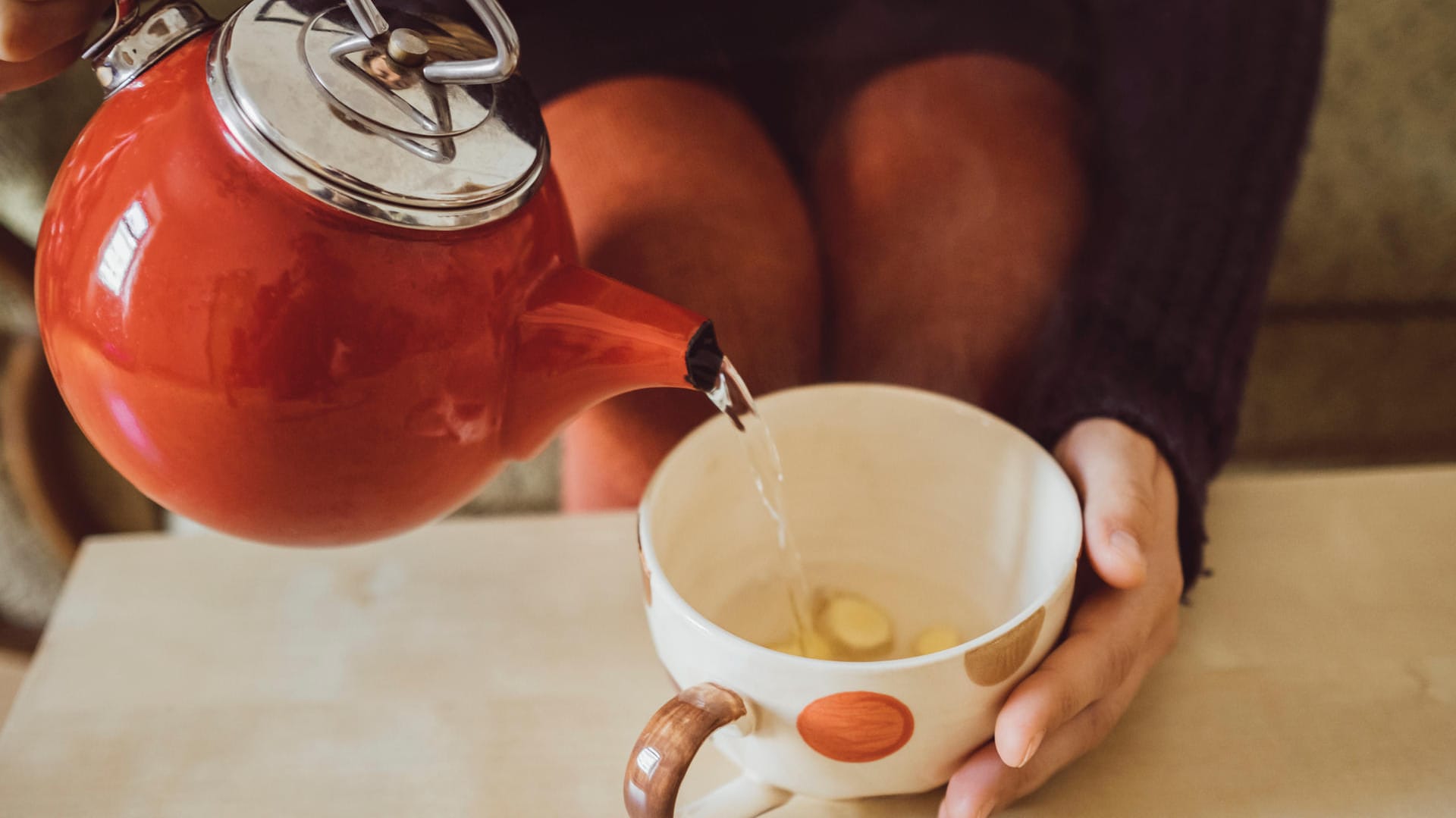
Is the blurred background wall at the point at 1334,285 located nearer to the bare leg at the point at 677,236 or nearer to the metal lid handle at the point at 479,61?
the bare leg at the point at 677,236

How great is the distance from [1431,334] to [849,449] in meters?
0.84

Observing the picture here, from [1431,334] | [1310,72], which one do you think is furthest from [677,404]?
[1431,334]

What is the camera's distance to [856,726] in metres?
0.40

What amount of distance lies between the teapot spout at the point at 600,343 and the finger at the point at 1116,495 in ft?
0.61

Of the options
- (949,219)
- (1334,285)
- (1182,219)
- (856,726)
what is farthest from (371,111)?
(1334,285)

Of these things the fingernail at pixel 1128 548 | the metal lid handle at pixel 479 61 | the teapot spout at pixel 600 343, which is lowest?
the fingernail at pixel 1128 548

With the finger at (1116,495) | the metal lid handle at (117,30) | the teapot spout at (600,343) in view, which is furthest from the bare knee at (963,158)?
the metal lid handle at (117,30)

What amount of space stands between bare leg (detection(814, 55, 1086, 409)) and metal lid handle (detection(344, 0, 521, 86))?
0.34 metres

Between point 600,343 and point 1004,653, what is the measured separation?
0.66 feet

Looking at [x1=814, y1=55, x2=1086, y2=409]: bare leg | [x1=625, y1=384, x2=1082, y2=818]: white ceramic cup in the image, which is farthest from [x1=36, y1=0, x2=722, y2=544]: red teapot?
[x1=814, y1=55, x2=1086, y2=409]: bare leg

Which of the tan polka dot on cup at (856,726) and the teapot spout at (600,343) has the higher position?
the teapot spout at (600,343)

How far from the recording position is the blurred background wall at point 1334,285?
93cm

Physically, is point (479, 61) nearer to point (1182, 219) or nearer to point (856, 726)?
point (856, 726)

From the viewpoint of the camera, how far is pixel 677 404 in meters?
0.62
